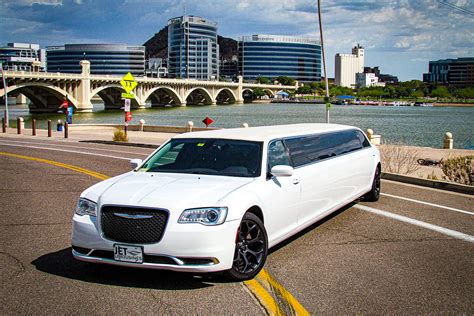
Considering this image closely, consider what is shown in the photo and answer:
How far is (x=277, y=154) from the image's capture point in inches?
285

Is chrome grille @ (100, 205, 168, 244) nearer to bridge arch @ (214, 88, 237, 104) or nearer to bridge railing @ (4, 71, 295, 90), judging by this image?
bridge railing @ (4, 71, 295, 90)

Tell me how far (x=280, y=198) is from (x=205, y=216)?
1.39 m

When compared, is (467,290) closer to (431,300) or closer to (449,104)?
(431,300)

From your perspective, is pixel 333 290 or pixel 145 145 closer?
pixel 333 290

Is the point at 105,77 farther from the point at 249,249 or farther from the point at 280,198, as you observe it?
the point at 249,249

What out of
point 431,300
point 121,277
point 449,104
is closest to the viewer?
point 431,300

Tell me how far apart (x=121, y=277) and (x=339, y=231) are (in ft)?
11.9

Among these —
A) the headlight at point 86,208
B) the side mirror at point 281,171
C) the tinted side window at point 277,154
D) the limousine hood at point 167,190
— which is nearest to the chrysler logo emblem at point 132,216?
the limousine hood at point 167,190

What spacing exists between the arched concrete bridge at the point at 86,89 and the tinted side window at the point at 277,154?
78591mm

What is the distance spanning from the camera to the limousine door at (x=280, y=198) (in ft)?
21.5

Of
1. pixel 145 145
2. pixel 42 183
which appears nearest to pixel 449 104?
pixel 145 145

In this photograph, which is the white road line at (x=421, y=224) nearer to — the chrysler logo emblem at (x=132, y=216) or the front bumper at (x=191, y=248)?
the front bumper at (x=191, y=248)

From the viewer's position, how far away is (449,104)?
178m

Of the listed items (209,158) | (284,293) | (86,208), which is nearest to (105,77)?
(209,158)
